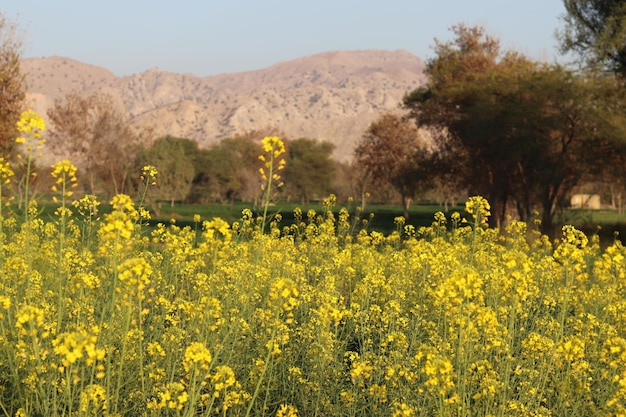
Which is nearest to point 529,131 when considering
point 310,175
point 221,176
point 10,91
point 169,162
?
point 10,91

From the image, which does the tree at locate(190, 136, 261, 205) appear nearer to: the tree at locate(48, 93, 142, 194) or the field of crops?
the tree at locate(48, 93, 142, 194)

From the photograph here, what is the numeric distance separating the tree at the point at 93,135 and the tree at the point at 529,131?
22380 mm

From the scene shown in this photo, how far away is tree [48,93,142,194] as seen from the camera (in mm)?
47250

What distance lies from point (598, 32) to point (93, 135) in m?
33.0

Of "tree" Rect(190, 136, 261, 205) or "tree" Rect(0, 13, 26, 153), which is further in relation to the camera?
"tree" Rect(190, 136, 261, 205)

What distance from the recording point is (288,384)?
20.8 feet

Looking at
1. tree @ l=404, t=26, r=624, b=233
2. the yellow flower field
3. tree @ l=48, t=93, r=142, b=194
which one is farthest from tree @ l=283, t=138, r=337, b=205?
the yellow flower field

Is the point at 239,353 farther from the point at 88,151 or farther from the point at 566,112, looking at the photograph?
the point at 88,151

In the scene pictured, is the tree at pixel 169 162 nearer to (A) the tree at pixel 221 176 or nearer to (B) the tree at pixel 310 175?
(B) the tree at pixel 310 175

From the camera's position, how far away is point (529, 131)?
27.5 metres

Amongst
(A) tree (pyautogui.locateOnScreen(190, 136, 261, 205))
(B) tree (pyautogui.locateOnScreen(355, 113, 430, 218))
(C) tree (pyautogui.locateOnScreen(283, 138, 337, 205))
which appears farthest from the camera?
(A) tree (pyautogui.locateOnScreen(190, 136, 261, 205))

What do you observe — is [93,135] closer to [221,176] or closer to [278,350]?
[278,350]

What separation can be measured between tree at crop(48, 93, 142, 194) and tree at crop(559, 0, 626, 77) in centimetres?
3008

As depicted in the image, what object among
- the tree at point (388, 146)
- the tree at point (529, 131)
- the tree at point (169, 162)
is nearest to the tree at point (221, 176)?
the tree at point (169, 162)
